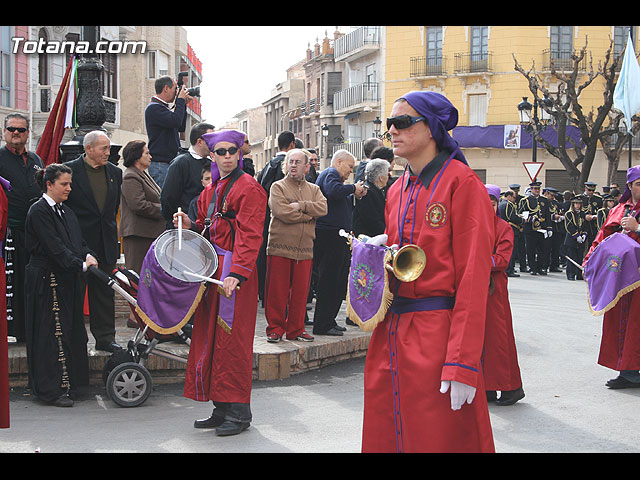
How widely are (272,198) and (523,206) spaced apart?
14.2 meters

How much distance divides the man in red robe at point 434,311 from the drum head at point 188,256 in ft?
7.30

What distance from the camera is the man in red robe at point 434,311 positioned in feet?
11.5

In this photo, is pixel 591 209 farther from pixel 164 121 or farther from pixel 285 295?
pixel 164 121

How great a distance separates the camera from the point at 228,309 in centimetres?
584

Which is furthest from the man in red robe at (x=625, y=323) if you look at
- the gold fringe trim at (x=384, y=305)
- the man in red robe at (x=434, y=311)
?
the gold fringe trim at (x=384, y=305)

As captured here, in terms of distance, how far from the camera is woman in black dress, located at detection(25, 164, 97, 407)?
266 inches

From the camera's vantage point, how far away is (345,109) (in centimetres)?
5628

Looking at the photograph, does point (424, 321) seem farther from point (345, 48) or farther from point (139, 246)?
point (345, 48)

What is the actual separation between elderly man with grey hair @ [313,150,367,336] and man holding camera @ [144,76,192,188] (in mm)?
1762

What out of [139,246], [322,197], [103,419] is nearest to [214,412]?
[103,419]

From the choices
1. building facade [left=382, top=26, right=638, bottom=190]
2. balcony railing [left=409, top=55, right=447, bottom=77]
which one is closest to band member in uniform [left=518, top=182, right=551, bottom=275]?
building facade [left=382, top=26, right=638, bottom=190]

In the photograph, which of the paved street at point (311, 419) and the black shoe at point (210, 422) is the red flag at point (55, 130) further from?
the black shoe at point (210, 422)

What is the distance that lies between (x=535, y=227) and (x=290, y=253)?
14.1 m

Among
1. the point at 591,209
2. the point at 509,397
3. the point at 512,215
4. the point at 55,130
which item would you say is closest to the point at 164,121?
the point at 55,130
